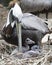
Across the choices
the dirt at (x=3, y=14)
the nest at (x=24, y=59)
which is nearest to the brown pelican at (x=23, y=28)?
the nest at (x=24, y=59)

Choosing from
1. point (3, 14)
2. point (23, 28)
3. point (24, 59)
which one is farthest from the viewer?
point (3, 14)

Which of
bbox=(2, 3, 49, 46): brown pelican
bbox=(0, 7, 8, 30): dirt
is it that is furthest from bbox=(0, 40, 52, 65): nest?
bbox=(0, 7, 8, 30): dirt

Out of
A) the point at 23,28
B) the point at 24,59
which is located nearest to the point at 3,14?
the point at 23,28

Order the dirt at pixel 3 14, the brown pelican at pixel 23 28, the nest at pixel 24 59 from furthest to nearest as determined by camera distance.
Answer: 1. the dirt at pixel 3 14
2. the brown pelican at pixel 23 28
3. the nest at pixel 24 59

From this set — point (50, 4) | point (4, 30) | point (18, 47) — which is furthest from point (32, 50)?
point (50, 4)

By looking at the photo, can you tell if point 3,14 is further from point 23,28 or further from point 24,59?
point 24,59

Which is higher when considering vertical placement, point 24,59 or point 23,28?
point 23,28

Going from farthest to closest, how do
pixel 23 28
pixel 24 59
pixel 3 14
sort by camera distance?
1. pixel 3 14
2. pixel 23 28
3. pixel 24 59

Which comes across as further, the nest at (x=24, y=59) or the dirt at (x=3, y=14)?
the dirt at (x=3, y=14)

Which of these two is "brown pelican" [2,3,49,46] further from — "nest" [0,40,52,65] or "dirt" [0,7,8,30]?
"dirt" [0,7,8,30]

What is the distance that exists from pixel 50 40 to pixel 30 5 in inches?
88.6

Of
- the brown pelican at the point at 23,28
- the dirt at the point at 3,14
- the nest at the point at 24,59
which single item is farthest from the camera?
the dirt at the point at 3,14

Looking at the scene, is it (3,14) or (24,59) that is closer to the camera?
(24,59)

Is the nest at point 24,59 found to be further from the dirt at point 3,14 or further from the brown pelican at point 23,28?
the dirt at point 3,14
